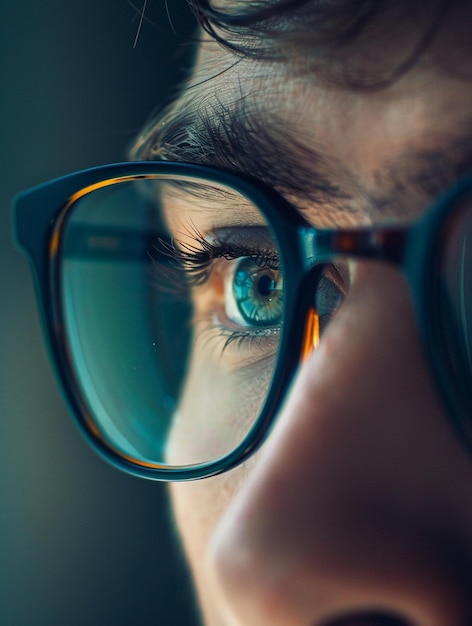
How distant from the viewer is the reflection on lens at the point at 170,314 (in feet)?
1.49

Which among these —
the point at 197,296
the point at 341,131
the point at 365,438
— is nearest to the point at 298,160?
the point at 341,131

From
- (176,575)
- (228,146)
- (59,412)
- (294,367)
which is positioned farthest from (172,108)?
(176,575)

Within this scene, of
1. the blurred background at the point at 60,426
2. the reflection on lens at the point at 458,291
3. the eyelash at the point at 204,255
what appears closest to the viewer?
the reflection on lens at the point at 458,291

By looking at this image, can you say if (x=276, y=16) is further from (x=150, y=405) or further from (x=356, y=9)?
(x=150, y=405)

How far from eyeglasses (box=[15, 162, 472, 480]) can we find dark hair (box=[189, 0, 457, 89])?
7cm

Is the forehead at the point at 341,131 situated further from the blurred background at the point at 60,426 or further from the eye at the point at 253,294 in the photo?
the blurred background at the point at 60,426

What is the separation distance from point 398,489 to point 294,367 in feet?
0.28

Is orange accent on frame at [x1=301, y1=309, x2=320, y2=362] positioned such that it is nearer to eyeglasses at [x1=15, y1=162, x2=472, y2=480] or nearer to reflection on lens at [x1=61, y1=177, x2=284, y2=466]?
eyeglasses at [x1=15, y1=162, x2=472, y2=480]

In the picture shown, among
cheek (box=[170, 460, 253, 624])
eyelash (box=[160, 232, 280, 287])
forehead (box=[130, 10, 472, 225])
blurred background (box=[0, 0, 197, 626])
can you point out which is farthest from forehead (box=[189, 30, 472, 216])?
blurred background (box=[0, 0, 197, 626])

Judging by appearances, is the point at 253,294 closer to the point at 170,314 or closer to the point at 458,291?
the point at 170,314

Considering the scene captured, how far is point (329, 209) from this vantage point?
32 centimetres

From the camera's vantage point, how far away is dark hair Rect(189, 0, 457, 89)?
282 mm

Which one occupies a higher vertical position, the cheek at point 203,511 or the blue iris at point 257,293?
the blue iris at point 257,293

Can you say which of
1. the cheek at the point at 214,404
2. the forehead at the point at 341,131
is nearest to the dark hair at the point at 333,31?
the forehead at the point at 341,131
